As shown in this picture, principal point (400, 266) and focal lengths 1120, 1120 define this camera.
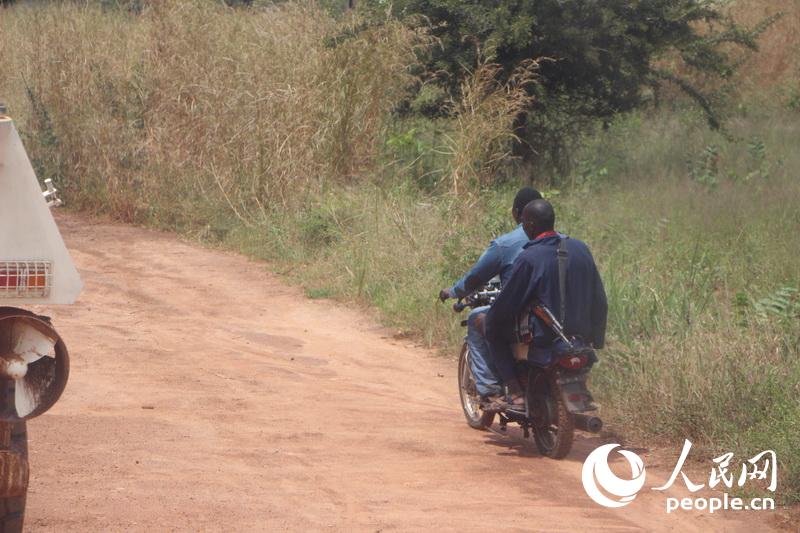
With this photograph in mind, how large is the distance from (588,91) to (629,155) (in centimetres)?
149

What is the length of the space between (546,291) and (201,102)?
9847 mm

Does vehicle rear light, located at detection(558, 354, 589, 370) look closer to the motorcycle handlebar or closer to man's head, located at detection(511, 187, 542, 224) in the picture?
the motorcycle handlebar

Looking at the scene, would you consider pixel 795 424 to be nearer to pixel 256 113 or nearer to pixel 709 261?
pixel 709 261

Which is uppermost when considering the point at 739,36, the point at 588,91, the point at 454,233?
the point at 739,36

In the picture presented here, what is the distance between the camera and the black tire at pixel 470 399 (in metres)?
7.11

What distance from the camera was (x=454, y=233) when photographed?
11.2 metres

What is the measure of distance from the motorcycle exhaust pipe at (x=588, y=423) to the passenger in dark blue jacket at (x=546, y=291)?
0.40 metres

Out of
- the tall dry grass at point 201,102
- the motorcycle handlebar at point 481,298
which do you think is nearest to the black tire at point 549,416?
the motorcycle handlebar at point 481,298

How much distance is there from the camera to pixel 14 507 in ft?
14.8

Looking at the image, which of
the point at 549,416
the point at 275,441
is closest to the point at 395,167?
the point at 275,441

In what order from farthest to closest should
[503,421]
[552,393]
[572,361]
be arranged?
[503,421] < [552,393] < [572,361]

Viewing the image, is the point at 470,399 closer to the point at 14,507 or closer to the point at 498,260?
the point at 498,260

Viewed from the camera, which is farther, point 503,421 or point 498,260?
point 503,421

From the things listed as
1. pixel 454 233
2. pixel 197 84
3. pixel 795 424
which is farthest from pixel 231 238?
pixel 795 424
